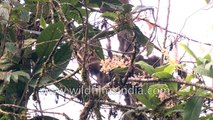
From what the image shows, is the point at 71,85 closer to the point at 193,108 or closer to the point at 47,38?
the point at 47,38

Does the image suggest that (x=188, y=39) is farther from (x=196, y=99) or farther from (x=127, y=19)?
(x=196, y=99)

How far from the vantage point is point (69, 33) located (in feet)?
3.15

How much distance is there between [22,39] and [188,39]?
0.59 m

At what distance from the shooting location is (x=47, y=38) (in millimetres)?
1195

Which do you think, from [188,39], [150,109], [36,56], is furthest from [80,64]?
[188,39]

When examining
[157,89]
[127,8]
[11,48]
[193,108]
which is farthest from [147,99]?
[11,48]

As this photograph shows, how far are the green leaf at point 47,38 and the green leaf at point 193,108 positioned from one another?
0.46 metres

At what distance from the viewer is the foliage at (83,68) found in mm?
932

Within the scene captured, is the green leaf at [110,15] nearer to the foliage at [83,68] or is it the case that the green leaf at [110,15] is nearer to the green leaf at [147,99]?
the foliage at [83,68]

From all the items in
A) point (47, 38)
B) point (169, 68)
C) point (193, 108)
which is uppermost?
point (47, 38)

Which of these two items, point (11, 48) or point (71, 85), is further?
point (71, 85)

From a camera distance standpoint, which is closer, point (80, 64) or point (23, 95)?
point (80, 64)

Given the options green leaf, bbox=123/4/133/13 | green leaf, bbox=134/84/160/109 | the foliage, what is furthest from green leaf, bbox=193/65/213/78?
green leaf, bbox=123/4/133/13

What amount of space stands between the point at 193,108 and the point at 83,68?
0.30m
